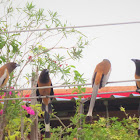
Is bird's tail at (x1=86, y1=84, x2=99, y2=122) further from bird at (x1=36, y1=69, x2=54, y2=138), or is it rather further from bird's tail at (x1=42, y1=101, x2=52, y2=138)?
bird's tail at (x1=42, y1=101, x2=52, y2=138)

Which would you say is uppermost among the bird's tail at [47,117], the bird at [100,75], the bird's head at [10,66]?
the bird's head at [10,66]

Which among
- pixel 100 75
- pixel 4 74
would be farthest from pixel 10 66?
pixel 100 75

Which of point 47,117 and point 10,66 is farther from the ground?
point 10,66

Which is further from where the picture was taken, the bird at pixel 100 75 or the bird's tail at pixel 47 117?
the bird's tail at pixel 47 117

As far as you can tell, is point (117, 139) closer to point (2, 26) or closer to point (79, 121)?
point (79, 121)

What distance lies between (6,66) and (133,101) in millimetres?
4566

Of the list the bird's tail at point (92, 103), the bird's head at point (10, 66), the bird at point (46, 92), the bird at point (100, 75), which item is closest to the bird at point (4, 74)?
the bird's head at point (10, 66)

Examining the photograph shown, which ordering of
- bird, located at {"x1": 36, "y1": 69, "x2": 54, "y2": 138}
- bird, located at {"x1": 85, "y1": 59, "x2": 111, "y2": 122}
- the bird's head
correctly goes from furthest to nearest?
the bird's head
bird, located at {"x1": 36, "y1": 69, "x2": 54, "y2": 138}
bird, located at {"x1": 85, "y1": 59, "x2": 111, "y2": 122}

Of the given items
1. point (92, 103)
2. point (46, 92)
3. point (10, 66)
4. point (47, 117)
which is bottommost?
point (47, 117)

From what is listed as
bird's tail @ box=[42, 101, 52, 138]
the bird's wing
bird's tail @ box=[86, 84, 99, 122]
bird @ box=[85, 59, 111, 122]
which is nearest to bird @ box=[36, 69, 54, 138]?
bird's tail @ box=[42, 101, 52, 138]

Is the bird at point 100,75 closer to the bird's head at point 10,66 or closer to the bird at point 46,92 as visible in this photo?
the bird at point 46,92

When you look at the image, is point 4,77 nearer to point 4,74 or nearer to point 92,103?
point 4,74

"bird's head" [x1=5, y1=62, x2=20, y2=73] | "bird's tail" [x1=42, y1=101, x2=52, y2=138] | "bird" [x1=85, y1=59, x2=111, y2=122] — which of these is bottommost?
"bird's tail" [x1=42, y1=101, x2=52, y2=138]

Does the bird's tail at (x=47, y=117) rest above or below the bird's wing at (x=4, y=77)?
below
